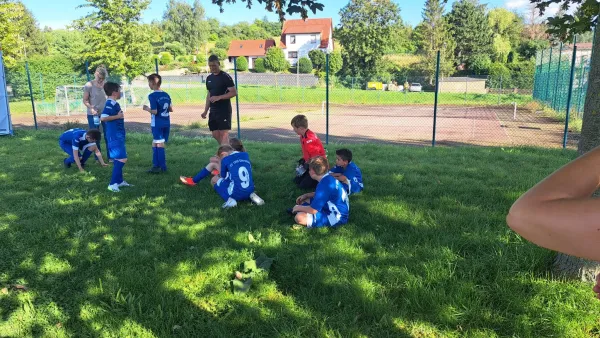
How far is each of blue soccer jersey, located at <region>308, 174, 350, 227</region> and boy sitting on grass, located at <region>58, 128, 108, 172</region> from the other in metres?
4.73

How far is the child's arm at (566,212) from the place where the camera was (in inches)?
28.9

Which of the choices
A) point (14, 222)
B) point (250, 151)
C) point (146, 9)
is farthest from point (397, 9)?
point (14, 222)

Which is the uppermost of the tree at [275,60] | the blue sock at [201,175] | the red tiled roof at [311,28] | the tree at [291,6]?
the red tiled roof at [311,28]

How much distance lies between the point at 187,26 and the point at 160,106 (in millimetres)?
98115

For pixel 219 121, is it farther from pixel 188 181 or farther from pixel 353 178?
pixel 353 178

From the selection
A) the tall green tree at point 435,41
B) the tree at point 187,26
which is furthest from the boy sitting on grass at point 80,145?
the tree at point 187,26

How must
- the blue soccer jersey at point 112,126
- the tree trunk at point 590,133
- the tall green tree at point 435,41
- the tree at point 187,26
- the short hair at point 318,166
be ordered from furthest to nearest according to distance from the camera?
the tree at point 187,26
the tall green tree at point 435,41
the blue soccer jersey at point 112,126
the short hair at point 318,166
the tree trunk at point 590,133

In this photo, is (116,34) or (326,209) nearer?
(326,209)

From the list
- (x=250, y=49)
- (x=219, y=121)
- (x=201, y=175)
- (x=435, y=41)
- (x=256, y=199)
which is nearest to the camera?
(x=256, y=199)

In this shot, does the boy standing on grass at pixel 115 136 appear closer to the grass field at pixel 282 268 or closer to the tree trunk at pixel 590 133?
the grass field at pixel 282 268

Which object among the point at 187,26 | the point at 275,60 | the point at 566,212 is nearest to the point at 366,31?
the point at 275,60

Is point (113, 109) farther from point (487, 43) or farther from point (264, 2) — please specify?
point (487, 43)

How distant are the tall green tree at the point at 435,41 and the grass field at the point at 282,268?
48.7 metres

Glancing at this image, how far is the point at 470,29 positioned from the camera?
2426 inches
